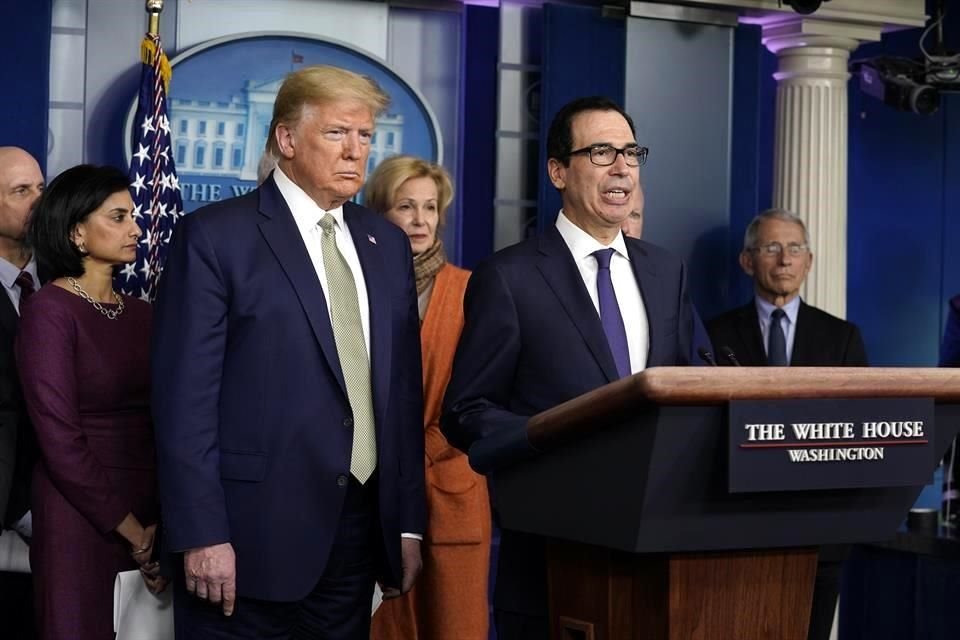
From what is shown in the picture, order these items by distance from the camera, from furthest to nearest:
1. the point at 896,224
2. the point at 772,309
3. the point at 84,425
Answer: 1. the point at 896,224
2. the point at 772,309
3. the point at 84,425

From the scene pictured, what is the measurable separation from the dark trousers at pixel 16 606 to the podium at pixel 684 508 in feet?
6.76

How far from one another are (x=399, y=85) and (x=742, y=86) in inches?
53.9

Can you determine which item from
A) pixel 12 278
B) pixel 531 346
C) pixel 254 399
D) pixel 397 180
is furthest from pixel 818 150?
pixel 254 399

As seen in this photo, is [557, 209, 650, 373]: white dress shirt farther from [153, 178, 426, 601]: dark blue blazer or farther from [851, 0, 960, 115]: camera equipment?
[851, 0, 960, 115]: camera equipment

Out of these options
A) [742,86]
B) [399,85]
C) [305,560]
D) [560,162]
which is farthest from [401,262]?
[742,86]

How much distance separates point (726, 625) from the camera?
71.7 inches

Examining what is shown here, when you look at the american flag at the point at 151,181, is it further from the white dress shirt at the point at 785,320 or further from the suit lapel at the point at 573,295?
the white dress shirt at the point at 785,320

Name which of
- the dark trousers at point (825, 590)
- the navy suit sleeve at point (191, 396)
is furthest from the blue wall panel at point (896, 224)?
the navy suit sleeve at point (191, 396)

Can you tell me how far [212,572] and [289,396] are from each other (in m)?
0.32

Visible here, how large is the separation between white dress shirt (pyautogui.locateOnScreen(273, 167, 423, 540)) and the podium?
66cm

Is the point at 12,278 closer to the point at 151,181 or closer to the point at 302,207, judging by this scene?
the point at 151,181

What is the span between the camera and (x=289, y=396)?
241cm

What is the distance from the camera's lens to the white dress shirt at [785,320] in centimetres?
451

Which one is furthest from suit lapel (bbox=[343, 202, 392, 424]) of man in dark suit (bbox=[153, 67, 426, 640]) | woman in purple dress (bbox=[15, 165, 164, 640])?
woman in purple dress (bbox=[15, 165, 164, 640])
